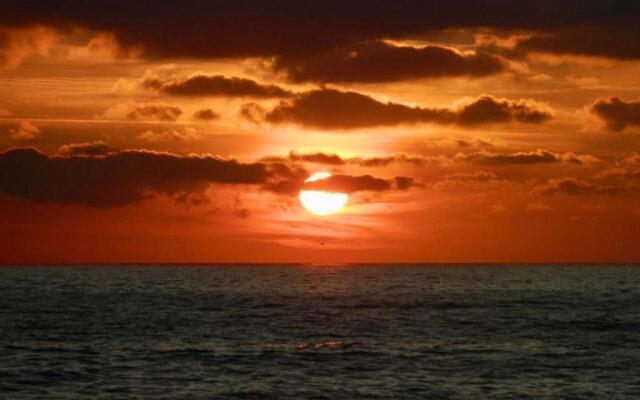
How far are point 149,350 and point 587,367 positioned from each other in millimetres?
29794

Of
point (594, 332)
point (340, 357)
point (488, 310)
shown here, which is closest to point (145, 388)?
point (340, 357)

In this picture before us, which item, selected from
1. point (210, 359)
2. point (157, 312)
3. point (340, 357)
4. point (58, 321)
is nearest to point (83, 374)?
point (210, 359)

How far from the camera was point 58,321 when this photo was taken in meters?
95.4

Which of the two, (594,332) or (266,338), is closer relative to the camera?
(266,338)

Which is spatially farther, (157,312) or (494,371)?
(157,312)

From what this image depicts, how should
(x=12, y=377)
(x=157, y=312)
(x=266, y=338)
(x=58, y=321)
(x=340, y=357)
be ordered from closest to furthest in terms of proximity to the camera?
(x=12, y=377), (x=340, y=357), (x=266, y=338), (x=58, y=321), (x=157, y=312)

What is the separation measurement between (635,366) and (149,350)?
32.7 metres

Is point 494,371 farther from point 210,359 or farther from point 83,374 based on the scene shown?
point 83,374

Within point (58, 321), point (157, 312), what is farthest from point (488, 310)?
point (58, 321)

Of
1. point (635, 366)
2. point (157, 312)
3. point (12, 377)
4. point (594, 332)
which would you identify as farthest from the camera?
point (157, 312)

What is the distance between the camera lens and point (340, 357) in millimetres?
65250

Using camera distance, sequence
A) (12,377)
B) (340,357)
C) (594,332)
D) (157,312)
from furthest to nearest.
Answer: (157,312) → (594,332) → (340,357) → (12,377)

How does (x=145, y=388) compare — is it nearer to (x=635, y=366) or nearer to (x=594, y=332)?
(x=635, y=366)

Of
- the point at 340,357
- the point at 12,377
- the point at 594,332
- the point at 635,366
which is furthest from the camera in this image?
the point at 594,332
